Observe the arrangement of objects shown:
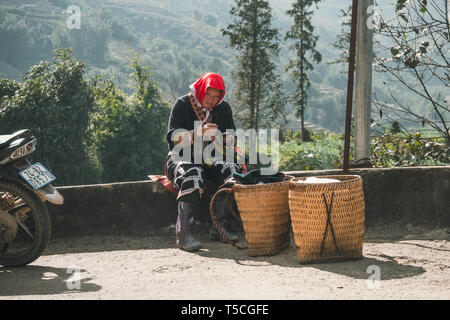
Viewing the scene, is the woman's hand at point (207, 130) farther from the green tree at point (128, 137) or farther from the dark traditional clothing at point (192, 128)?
the green tree at point (128, 137)

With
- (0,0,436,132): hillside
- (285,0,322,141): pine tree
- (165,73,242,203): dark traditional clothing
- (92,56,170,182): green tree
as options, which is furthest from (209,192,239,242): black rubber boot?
(0,0,436,132): hillside

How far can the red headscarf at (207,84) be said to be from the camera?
459 centimetres

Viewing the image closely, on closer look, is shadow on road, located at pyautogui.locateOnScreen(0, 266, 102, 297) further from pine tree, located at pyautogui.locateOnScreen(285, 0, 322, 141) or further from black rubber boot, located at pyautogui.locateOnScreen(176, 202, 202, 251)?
pine tree, located at pyautogui.locateOnScreen(285, 0, 322, 141)

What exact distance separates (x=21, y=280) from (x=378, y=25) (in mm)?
4518

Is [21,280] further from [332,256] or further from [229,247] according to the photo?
[332,256]

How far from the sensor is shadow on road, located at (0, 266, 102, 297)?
328cm

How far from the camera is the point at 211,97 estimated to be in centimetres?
466

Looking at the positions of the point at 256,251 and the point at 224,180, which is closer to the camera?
the point at 256,251

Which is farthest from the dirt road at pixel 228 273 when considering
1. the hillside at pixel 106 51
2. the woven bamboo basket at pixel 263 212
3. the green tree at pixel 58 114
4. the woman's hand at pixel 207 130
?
the hillside at pixel 106 51

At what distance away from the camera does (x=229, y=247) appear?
14.8 ft

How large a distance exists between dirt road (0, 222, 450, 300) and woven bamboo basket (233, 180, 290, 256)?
0.37ft

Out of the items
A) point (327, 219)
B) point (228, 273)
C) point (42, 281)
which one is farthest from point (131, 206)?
point (327, 219)

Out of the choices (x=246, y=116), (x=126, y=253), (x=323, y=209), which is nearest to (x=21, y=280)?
(x=126, y=253)

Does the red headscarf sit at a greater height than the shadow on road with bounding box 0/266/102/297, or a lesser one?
greater
